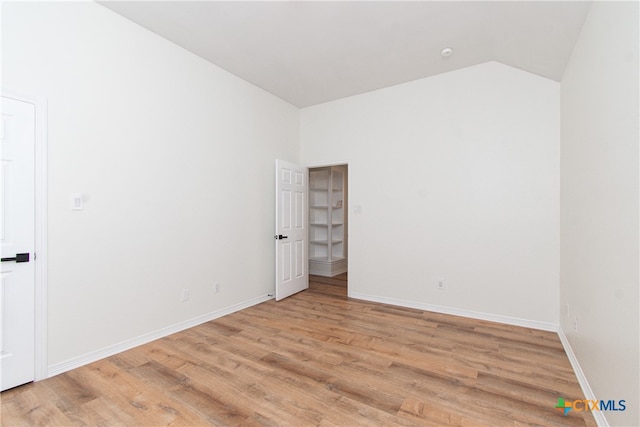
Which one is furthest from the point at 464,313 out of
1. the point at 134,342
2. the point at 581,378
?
the point at 134,342

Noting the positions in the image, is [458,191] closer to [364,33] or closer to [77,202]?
[364,33]

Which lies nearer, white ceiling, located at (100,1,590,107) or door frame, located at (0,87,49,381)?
door frame, located at (0,87,49,381)

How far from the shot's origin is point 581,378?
2.22 m

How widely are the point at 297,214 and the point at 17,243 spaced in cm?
317

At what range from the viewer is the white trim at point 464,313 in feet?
10.7

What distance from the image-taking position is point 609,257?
173 centimetres

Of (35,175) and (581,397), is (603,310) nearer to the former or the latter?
(581,397)

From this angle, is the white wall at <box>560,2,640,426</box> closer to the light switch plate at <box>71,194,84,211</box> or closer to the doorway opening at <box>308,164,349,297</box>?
the light switch plate at <box>71,194,84,211</box>

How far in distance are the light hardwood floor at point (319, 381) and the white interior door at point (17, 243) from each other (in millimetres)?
236

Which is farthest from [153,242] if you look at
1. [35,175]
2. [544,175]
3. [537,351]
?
[544,175]

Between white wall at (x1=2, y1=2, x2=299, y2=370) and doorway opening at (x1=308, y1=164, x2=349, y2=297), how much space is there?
241cm

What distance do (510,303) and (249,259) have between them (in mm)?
3236

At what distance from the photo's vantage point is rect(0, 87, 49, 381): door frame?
7.36 ft

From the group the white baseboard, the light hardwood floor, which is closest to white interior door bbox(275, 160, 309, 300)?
the white baseboard
